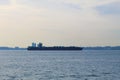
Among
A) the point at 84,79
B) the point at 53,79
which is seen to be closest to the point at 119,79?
the point at 84,79

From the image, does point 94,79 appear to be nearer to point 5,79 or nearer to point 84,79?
point 84,79

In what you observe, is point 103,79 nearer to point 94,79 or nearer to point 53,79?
point 94,79

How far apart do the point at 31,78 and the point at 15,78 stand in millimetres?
2680

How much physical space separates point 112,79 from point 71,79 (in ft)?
21.7

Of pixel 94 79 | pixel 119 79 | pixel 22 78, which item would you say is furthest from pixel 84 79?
pixel 22 78

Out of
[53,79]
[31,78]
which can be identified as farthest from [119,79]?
[31,78]

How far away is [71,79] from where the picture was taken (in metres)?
59.4

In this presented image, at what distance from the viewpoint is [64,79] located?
194 ft

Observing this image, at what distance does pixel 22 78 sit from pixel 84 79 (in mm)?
10168

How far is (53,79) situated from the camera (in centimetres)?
5881

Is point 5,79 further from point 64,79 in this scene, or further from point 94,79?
point 94,79

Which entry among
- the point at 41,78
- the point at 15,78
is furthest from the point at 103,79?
the point at 15,78

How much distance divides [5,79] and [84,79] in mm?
12766

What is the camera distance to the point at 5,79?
59156 mm
